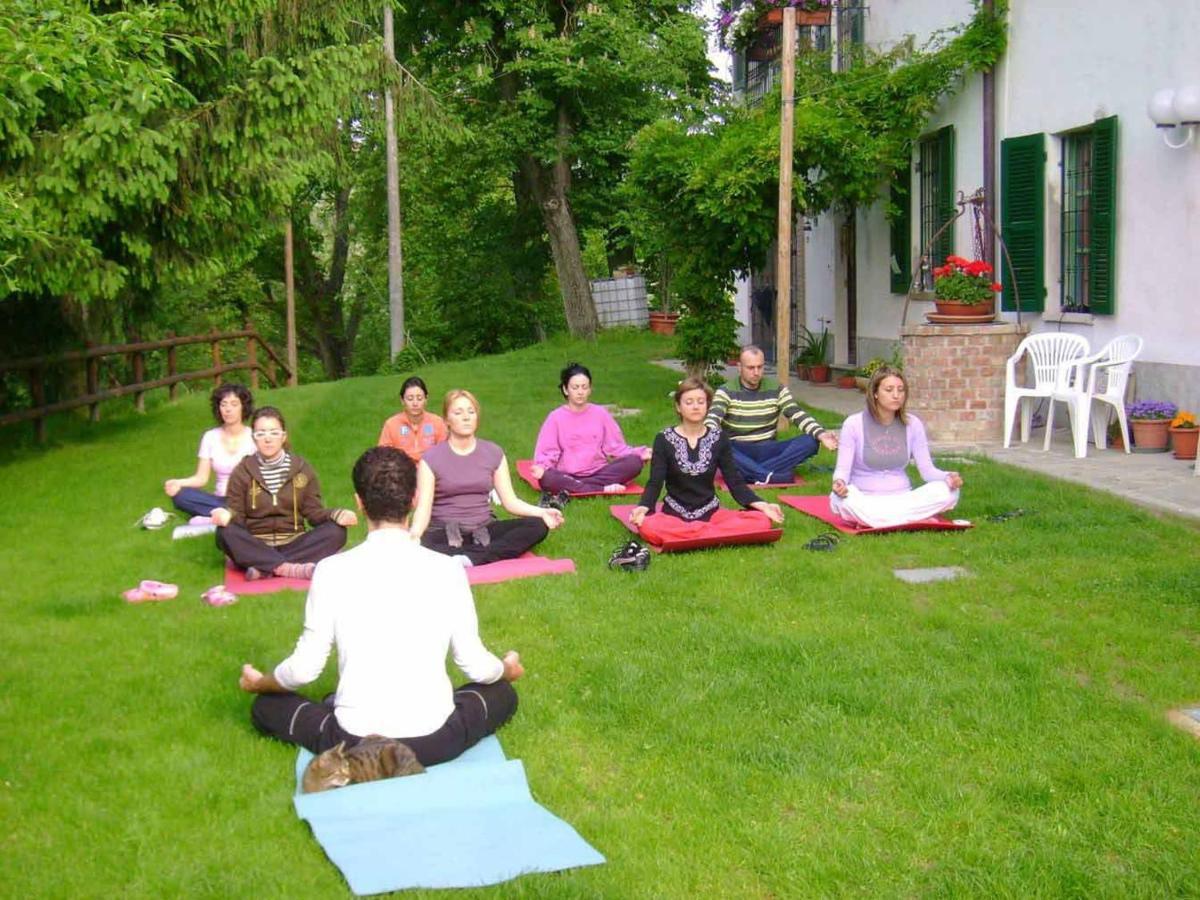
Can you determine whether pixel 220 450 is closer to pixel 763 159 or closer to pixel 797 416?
pixel 797 416

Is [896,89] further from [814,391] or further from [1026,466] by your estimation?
[1026,466]

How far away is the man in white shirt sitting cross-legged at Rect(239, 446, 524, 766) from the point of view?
458 centimetres

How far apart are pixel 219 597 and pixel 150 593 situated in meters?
0.48

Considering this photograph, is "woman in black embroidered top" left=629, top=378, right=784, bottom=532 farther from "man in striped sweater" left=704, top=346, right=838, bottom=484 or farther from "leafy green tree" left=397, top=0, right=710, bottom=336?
"leafy green tree" left=397, top=0, right=710, bottom=336

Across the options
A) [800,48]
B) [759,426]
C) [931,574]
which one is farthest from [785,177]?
[931,574]

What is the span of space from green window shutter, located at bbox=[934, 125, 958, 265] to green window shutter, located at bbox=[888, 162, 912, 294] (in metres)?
0.72

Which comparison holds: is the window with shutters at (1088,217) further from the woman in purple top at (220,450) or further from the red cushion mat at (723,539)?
the woman in purple top at (220,450)

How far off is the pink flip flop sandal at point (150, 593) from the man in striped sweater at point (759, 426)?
432 cm

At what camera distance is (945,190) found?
14.9 m

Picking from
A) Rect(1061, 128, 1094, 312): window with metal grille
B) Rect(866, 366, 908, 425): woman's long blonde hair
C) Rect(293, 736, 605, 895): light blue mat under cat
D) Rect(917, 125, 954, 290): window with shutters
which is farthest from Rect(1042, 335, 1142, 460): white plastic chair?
Rect(293, 736, 605, 895): light blue mat under cat

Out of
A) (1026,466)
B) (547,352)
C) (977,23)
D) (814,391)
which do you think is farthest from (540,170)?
(1026,466)

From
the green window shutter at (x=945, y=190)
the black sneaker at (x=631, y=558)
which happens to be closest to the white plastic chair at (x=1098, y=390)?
the green window shutter at (x=945, y=190)

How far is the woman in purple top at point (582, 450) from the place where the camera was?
33.9ft

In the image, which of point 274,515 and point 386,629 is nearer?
point 386,629
